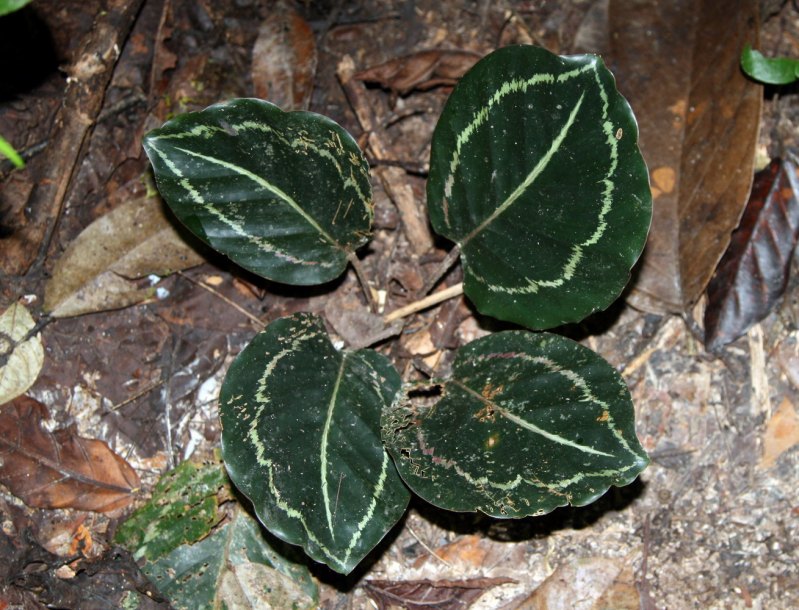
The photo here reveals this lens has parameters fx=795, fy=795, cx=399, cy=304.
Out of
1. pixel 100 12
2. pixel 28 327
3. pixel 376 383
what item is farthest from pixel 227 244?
pixel 100 12

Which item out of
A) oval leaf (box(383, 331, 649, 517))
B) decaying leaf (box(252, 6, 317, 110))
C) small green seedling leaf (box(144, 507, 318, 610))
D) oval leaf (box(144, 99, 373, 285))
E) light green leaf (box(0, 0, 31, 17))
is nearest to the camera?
light green leaf (box(0, 0, 31, 17))

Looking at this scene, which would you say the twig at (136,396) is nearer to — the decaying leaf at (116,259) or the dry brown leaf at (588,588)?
the decaying leaf at (116,259)

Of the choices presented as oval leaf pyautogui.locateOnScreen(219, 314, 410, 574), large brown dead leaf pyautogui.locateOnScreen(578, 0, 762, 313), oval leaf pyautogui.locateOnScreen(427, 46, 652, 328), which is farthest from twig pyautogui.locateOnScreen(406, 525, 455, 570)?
large brown dead leaf pyautogui.locateOnScreen(578, 0, 762, 313)

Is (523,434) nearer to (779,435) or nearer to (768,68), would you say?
(779,435)

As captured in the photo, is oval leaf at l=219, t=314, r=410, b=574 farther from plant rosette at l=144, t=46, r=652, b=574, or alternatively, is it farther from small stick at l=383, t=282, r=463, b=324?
small stick at l=383, t=282, r=463, b=324

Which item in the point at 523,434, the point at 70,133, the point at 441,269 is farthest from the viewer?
the point at 70,133

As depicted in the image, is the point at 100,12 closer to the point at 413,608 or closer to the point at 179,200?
the point at 179,200

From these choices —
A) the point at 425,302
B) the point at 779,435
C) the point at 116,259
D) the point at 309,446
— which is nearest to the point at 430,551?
the point at 309,446
